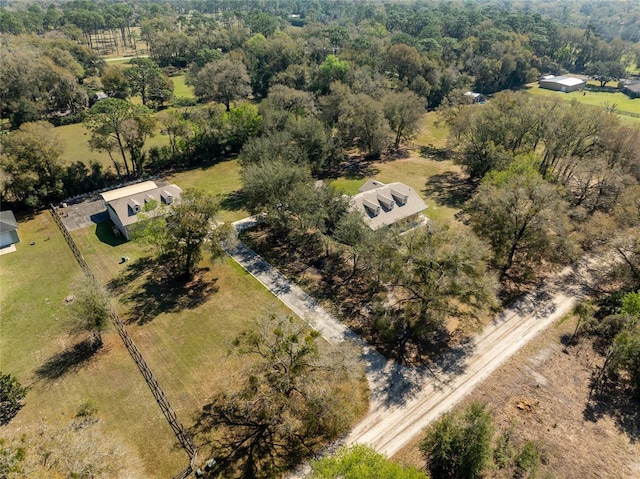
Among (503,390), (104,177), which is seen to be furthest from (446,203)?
(104,177)

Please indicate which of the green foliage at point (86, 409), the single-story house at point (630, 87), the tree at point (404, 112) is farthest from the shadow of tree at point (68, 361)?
the single-story house at point (630, 87)

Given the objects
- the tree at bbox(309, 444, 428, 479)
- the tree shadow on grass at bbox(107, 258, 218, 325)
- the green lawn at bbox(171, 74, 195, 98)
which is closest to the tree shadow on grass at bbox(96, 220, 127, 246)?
the tree shadow on grass at bbox(107, 258, 218, 325)

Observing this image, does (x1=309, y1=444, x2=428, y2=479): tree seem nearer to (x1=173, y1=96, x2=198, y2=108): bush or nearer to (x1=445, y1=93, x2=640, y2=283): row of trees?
(x1=445, y1=93, x2=640, y2=283): row of trees

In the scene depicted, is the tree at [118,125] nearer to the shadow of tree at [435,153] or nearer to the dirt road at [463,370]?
the shadow of tree at [435,153]

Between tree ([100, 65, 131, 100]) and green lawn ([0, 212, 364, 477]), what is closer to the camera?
green lawn ([0, 212, 364, 477])

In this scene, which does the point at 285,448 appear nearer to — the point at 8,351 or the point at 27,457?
the point at 27,457

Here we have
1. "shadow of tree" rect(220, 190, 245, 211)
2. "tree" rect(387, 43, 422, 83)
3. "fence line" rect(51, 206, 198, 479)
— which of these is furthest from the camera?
"tree" rect(387, 43, 422, 83)

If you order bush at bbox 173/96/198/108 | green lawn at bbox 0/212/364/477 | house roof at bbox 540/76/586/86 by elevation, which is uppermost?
bush at bbox 173/96/198/108
